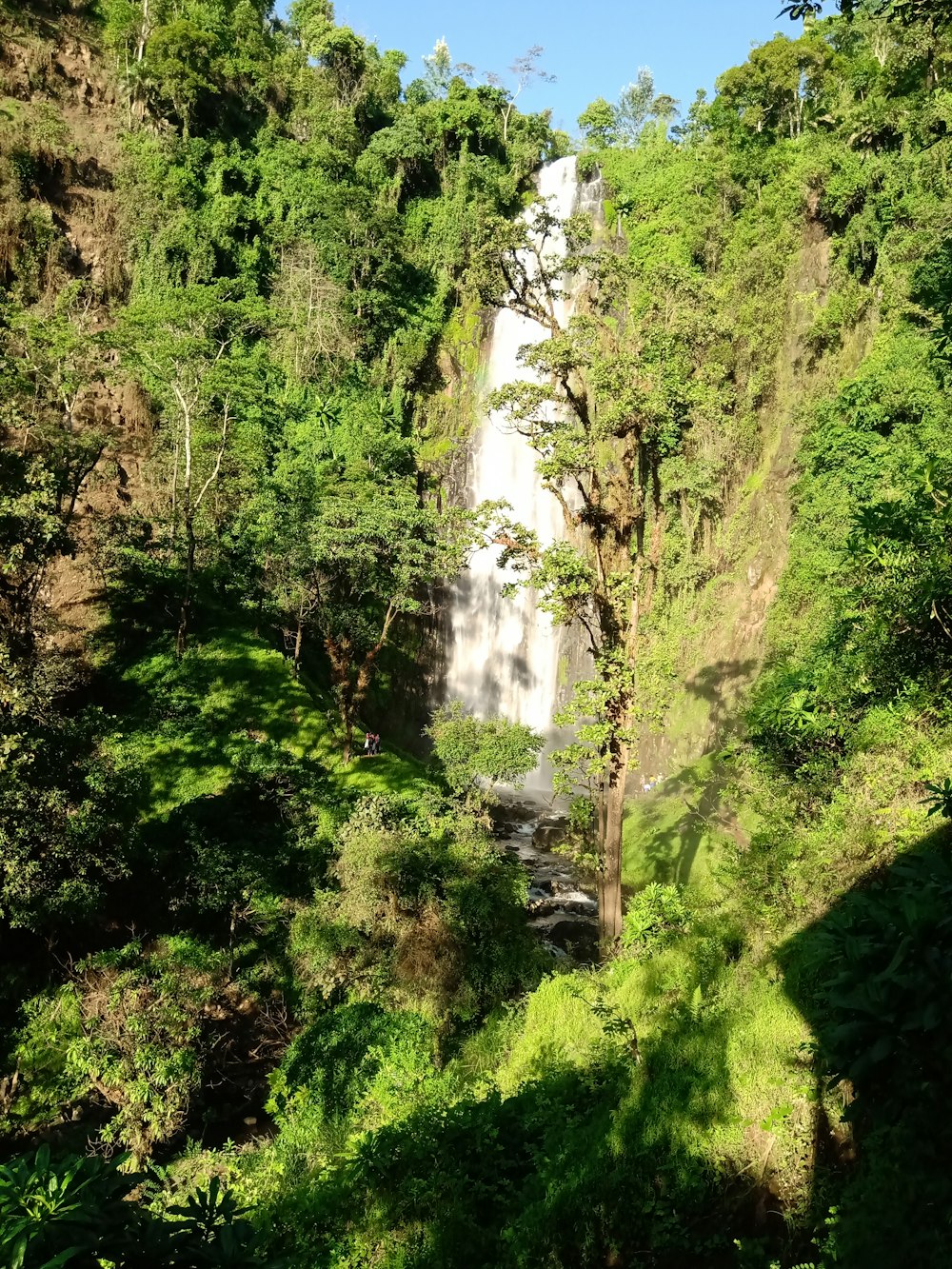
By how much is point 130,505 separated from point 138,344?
5.37 meters

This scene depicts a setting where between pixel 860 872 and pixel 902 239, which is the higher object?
pixel 902 239

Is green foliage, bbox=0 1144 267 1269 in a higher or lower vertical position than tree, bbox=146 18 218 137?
lower

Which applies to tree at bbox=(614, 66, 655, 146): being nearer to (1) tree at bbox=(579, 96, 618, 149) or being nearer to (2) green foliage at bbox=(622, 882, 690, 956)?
(1) tree at bbox=(579, 96, 618, 149)

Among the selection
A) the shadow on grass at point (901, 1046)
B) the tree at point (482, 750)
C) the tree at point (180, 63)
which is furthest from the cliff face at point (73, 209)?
the shadow on grass at point (901, 1046)

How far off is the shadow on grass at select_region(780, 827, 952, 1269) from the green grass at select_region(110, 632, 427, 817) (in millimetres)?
12047

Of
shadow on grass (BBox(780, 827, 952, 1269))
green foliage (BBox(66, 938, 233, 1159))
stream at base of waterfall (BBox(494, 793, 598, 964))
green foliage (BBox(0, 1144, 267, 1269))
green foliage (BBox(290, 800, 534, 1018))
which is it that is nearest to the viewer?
green foliage (BBox(0, 1144, 267, 1269))

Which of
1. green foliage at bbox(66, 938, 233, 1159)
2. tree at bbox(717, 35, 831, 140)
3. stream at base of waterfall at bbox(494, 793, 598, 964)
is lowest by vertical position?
stream at base of waterfall at bbox(494, 793, 598, 964)

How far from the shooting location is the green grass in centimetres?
1546

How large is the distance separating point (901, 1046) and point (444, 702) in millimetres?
27487

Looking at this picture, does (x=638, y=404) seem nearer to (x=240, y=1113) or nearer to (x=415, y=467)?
(x=240, y=1113)

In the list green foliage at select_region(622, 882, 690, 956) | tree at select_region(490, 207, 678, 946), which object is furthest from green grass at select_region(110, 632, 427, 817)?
green foliage at select_region(622, 882, 690, 956)

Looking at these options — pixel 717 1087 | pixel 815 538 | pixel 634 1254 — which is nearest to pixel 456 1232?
pixel 634 1254

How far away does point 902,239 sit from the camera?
1862 cm

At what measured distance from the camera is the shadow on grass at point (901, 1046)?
286cm
